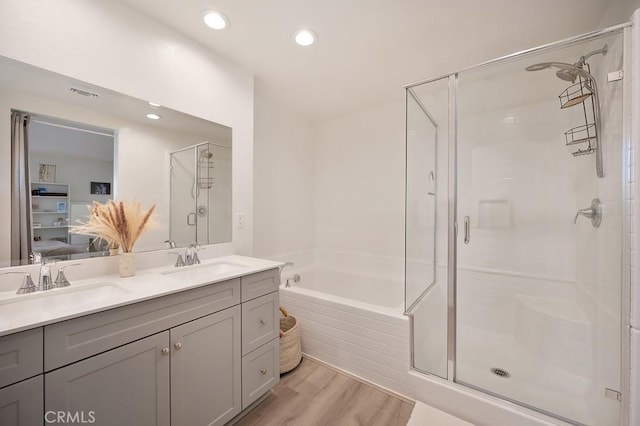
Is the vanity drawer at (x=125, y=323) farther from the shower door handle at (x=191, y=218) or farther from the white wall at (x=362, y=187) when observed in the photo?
the white wall at (x=362, y=187)

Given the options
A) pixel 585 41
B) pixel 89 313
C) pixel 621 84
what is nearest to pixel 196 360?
pixel 89 313

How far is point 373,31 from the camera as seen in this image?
66.6 inches

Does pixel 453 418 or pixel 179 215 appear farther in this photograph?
pixel 179 215

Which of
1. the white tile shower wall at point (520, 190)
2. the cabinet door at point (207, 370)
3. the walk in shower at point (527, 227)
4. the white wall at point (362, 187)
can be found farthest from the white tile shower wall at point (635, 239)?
the cabinet door at point (207, 370)

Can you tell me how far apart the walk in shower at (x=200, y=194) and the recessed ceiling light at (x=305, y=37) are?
3.09ft

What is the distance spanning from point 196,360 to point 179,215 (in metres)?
0.96

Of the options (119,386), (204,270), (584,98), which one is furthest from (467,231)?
(119,386)


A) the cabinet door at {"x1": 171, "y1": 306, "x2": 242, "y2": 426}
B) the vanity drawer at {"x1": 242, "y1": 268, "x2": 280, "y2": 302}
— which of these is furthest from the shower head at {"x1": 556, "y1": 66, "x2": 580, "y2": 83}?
the cabinet door at {"x1": 171, "y1": 306, "x2": 242, "y2": 426}

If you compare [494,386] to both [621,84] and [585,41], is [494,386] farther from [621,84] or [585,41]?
[585,41]

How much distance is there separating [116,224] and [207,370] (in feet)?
2.98

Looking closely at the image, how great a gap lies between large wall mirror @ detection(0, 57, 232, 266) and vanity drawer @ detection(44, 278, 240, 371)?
599mm

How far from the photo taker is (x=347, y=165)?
125 inches

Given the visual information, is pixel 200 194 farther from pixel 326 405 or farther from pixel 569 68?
pixel 569 68

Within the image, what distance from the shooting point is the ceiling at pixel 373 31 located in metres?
1.48
